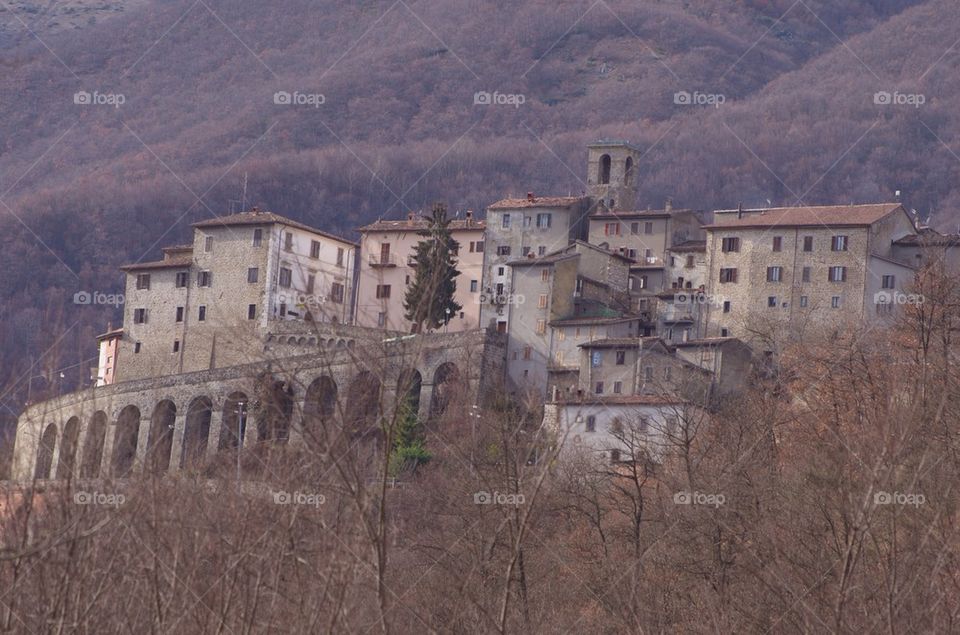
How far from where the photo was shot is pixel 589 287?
80.9m

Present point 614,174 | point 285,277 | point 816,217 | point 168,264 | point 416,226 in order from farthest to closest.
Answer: point 614,174, point 416,226, point 168,264, point 285,277, point 816,217

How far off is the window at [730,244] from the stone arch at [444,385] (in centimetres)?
1319

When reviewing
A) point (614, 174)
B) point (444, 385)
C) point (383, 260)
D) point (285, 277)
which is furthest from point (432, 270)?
point (614, 174)

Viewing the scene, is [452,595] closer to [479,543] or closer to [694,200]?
[479,543]

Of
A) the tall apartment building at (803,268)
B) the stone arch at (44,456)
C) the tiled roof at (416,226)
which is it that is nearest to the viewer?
the stone arch at (44,456)

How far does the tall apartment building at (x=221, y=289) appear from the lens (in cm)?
8425

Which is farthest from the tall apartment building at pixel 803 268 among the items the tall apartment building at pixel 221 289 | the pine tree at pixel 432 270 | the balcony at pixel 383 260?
the tall apartment building at pixel 221 289

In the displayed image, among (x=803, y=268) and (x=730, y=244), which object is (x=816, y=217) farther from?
(x=730, y=244)

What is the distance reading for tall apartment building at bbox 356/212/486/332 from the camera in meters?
86.1

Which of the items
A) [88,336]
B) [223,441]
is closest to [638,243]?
[223,441]

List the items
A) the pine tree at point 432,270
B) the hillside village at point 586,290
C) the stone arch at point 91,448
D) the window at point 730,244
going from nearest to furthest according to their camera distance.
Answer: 1. the stone arch at point 91,448
2. the hillside village at point 586,290
3. the pine tree at point 432,270
4. the window at point 730,244

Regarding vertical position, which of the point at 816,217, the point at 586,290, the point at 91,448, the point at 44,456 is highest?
the point at 816,217

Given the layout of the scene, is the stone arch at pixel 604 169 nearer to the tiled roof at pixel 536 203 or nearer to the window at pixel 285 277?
the tiled roof at pixel 536 203

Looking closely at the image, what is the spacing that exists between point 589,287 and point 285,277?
48.4ft
